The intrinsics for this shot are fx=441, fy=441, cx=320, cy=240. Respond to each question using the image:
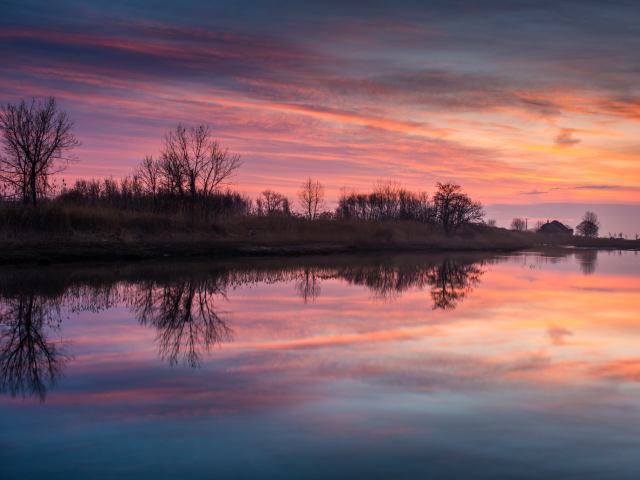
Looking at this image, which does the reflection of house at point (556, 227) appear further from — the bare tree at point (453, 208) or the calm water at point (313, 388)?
the calm water at point (313, 388)

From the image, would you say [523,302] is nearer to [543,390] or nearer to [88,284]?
[543,390]

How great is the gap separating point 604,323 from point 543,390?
14.2 feet

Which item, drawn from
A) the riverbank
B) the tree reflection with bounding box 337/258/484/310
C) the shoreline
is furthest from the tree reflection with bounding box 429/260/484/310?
the riverbank

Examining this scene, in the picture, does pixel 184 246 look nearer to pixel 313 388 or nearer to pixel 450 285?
pixel 450 285

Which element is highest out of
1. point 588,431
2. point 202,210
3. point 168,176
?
point 168,176

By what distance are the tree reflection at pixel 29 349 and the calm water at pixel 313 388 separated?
0.10 ft

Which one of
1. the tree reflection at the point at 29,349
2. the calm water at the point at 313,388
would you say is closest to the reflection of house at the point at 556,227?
the calm water at the point at 313,388

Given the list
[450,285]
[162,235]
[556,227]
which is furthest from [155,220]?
[556,227]

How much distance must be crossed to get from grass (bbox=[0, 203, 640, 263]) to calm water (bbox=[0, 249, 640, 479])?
25.1ft

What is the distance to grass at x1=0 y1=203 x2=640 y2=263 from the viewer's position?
16.5 meters

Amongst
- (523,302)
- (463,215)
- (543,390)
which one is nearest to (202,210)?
(523,302)

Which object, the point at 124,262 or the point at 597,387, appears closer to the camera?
the point at 597,387

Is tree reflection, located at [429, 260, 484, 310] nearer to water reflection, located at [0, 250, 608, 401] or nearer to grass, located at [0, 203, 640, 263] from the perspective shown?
water reflection, located at [0, 250, 608, 401]

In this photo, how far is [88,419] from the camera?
370 cm
